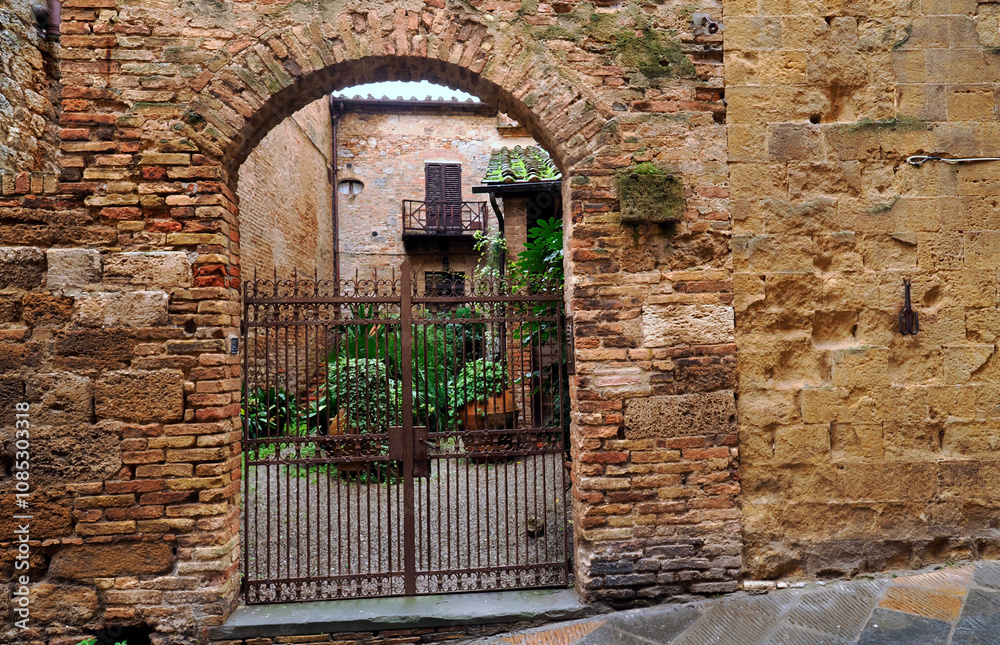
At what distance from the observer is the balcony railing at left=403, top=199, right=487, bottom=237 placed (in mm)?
14383

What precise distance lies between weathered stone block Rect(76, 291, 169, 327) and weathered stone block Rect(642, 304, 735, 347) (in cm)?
278

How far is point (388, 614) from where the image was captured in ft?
9.60

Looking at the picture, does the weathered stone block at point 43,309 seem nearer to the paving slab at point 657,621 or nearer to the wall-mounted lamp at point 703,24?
the paving slab at point 657,621

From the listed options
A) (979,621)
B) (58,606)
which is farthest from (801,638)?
(58,606)

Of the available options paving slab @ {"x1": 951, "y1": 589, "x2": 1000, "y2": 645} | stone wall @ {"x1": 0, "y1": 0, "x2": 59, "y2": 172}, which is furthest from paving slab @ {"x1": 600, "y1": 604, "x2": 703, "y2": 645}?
stone wall @ {"x1": 0, "y1": 0, "x2": 59, "y2": 172}

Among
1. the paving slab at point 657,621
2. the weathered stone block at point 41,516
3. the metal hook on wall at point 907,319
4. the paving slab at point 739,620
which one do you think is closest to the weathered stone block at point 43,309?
the weathered stone block at point 41,516

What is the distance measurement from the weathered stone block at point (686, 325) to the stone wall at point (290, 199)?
708 cm

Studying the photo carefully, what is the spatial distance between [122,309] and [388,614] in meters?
2.28

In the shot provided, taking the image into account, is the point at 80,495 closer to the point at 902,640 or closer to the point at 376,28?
the point at 376,28

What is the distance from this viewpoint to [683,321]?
10.0 ft

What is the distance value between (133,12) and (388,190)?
40.1 feet

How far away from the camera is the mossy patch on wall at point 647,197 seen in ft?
9.80

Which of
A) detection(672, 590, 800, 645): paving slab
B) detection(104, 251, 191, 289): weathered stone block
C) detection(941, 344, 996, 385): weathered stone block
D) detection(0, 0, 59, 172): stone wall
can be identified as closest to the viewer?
detection(672, 590, 800, 645): paving slab

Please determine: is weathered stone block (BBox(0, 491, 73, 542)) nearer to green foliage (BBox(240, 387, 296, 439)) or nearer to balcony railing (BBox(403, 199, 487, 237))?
green foliage (BBox(240, 387, 296, 439))
